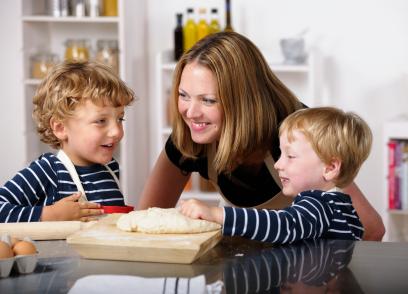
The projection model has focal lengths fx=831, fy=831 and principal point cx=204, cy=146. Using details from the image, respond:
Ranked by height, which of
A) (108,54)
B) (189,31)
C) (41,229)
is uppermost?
(189,31)

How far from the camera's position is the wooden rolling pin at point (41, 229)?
1.63m

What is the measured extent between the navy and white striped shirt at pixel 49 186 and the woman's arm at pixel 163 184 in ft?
1.32

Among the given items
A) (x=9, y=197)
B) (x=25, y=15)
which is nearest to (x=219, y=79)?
(x=9, y=197)

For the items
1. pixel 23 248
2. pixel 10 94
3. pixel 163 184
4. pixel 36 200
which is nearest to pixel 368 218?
pixel 163 184

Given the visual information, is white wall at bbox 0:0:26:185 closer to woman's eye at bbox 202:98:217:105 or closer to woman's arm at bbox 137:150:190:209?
woman's arm at bbox 137:150:190:209

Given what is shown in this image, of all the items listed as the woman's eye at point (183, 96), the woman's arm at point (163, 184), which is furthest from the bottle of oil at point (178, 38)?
the woman's eye at point (183, 96)

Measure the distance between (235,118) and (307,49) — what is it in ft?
7.85

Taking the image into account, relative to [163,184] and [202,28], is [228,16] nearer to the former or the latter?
[202,28]

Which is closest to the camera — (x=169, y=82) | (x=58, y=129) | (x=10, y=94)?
(x=58, y=129)

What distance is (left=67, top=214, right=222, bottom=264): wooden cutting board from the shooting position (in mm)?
1431

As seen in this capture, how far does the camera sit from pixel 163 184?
2615 millimetres

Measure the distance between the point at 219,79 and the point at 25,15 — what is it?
101 inches

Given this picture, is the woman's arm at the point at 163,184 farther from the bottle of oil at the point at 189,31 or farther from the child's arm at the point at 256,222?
the bottle of oil at the point at 189,31

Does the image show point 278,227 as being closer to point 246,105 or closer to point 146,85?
point 246,105
